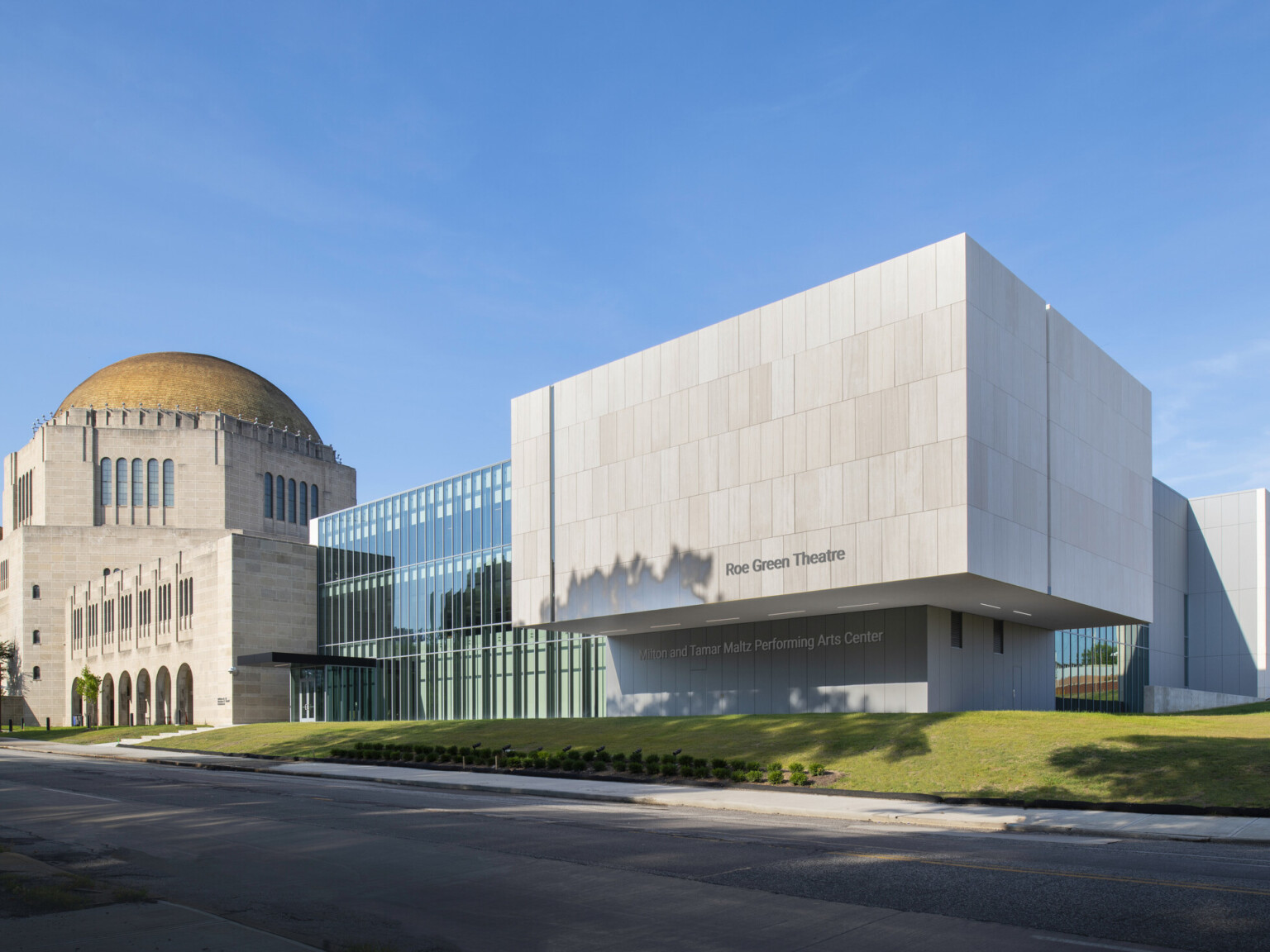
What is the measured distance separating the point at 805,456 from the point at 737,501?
312 cm

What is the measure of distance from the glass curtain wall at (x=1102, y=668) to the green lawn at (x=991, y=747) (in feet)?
42.1

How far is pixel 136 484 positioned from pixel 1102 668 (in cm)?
7427

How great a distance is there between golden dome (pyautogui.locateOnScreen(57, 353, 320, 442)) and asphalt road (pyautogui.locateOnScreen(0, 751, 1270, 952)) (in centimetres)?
7849

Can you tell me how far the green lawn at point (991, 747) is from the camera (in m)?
19.8

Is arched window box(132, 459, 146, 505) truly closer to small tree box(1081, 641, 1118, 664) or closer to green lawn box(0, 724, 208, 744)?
green lawn box(0, 724, 208, 744)

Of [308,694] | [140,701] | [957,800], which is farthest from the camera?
[140,701]

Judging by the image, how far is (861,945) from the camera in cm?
839

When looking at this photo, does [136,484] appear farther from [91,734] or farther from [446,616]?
[446,616]

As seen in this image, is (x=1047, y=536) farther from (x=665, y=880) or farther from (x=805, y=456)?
(x=665, y=880)

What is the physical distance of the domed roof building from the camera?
67875 millimetres

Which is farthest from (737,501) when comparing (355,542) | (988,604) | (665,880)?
(355,542)

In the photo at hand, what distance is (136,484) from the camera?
87.1 metres

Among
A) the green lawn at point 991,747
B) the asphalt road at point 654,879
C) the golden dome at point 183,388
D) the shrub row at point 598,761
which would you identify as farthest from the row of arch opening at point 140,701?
the asphalt road at point 654,879

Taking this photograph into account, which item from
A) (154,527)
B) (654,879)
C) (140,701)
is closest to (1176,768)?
(654,879)
